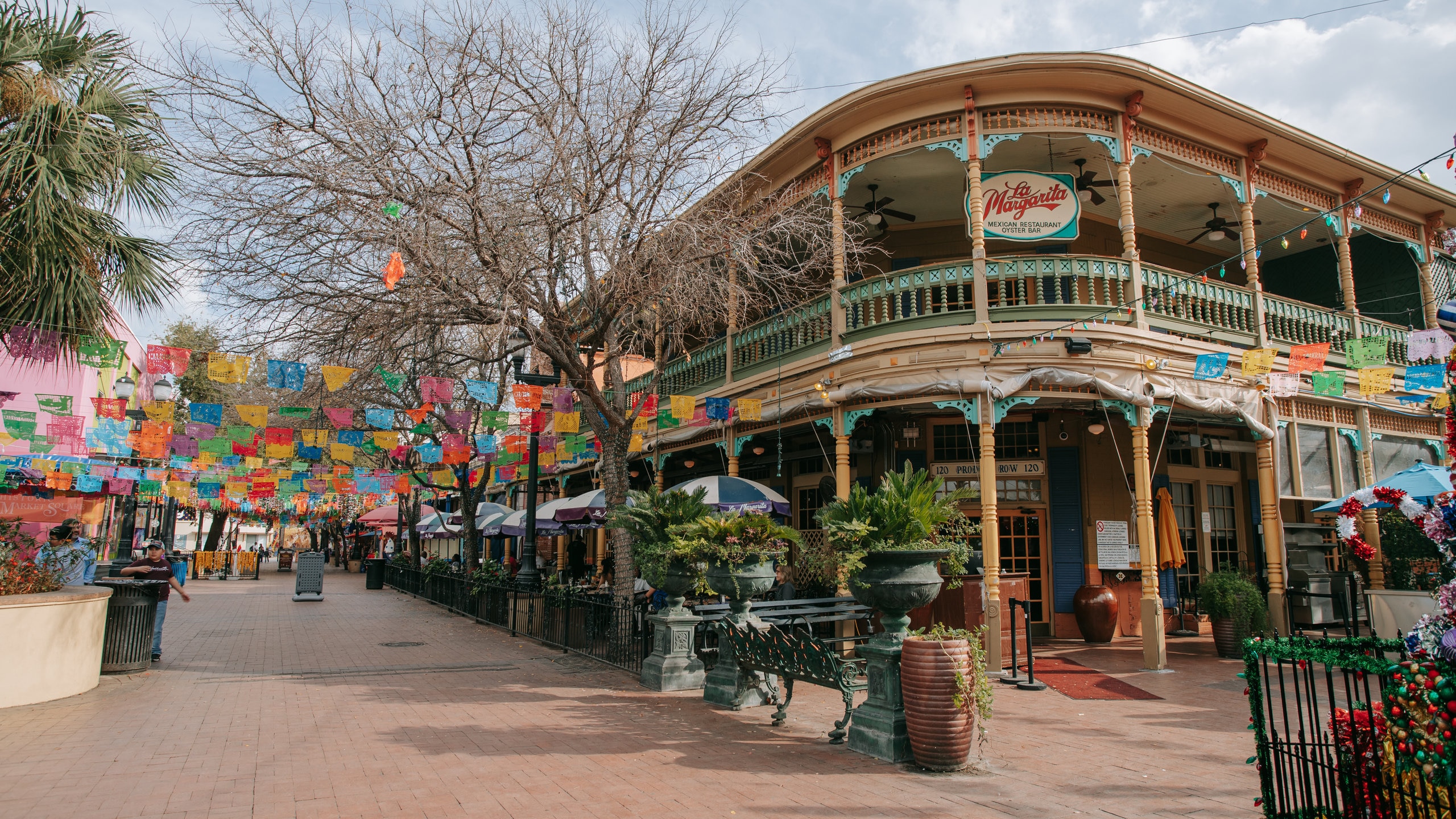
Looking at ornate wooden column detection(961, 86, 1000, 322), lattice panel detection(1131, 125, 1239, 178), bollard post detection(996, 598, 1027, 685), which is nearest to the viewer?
bollard post detection(996, 598, 1027, 685)

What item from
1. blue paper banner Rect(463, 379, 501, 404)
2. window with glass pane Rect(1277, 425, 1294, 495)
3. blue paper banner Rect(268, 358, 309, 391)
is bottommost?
window with glass pane Rect(1277, 425, 1294, 495)

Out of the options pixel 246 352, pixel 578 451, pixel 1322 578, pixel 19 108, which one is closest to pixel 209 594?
pixel 578 451

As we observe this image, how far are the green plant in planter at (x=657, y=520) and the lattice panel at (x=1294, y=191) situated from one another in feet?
36.1

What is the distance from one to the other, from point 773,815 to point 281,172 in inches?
371

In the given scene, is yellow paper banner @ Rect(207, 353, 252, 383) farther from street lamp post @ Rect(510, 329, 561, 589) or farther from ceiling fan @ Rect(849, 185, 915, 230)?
ceiling fan @ Rect(849, 185, 915, 230)

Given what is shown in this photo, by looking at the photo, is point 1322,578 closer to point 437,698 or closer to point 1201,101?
point 1201,101

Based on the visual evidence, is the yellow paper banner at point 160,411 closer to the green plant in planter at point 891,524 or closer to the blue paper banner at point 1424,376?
the green plant in planter at point 891,524

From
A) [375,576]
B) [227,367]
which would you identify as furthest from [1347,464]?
[375,576]

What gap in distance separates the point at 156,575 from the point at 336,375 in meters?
3.43

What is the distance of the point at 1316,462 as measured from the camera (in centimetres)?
1333

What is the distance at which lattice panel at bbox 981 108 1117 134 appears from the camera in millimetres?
11859

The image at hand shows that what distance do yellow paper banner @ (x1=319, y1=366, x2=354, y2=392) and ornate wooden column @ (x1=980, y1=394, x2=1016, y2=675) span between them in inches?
355

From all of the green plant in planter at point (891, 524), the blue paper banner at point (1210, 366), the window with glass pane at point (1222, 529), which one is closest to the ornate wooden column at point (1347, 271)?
the window with glass pane at point (1222, 529)

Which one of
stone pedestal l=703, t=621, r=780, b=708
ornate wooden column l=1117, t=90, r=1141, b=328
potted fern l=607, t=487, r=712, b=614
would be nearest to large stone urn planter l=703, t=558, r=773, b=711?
stone pedestal l=703, t=621, r=780, b=708
